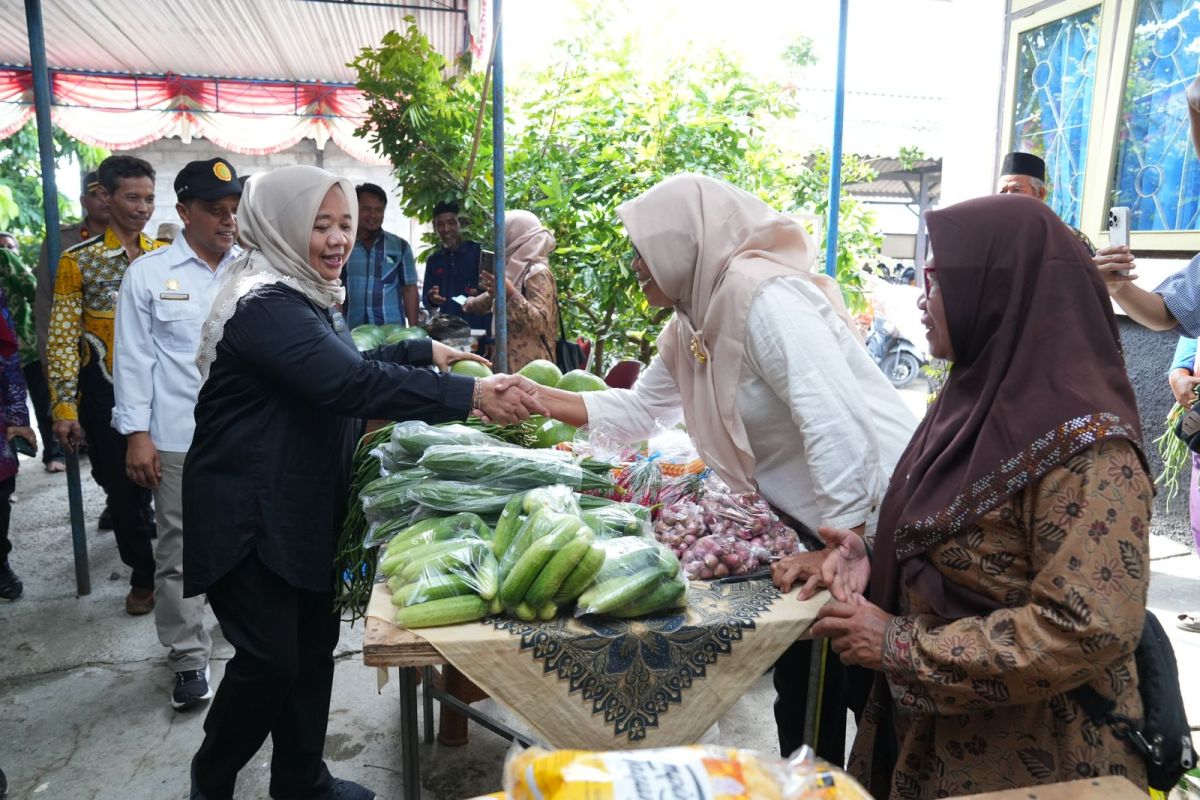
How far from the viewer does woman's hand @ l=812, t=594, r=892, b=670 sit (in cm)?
149

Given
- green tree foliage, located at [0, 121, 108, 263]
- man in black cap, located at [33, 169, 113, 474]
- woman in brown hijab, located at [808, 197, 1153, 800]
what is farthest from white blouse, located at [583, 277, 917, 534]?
green tree foliage, located at [0, 121, 108, 263]

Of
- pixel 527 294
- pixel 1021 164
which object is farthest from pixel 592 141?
pixel 1021 164

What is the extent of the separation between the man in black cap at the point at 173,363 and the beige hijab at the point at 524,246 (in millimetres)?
1874

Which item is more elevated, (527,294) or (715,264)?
(715,264)

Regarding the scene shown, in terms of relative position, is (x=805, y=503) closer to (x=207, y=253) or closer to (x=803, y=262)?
(x=803, y=262)

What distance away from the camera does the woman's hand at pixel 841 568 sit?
1.69 metres

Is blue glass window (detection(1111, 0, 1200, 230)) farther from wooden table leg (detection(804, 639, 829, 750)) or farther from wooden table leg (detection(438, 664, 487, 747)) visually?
wooden table leg (detection(438, 664, 487, 747))

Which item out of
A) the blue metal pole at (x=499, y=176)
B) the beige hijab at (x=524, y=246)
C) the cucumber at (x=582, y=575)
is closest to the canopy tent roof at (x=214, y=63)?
the blue metal pole at (x=499, y=176)

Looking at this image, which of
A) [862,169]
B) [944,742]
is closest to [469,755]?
[944,742]

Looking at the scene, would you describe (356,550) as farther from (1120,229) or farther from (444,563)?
(1120,229)

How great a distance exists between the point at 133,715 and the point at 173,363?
1.39 meters

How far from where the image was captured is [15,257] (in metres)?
5.49

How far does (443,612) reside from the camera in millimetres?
1526

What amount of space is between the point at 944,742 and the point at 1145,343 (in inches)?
178
